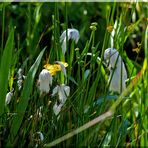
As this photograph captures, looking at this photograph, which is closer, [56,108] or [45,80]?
[45,80]

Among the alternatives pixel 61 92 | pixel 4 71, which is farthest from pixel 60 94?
pixel 4 71

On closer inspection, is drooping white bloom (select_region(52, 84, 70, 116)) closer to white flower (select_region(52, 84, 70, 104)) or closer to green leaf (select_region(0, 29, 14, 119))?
white flower (select_region(52, 84, 70, 104))

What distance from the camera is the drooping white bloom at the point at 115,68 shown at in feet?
4.28

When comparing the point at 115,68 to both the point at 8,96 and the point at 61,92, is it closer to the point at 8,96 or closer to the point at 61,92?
the point at 61,92

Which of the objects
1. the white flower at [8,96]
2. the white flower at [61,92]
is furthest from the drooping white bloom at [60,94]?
the white flower at [8,96]

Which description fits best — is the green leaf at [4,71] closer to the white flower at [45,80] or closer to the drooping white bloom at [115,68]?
the white flower at [45,80]

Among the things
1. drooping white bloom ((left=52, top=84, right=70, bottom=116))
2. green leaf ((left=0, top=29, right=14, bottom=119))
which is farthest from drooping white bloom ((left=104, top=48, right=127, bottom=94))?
green leaf ((left=0, top=29, right=14, bottom=119))

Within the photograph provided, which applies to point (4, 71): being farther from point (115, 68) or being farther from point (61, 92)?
→ point (115, 68)

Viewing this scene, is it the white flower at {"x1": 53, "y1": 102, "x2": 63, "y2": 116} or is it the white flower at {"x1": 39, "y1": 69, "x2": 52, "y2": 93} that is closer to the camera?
the white flower at {"x1": 39, "y1": 69, "x2": 52, "y2": 93}

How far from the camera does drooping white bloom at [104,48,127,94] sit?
4.28 ft

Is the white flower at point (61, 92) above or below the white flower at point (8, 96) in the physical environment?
above

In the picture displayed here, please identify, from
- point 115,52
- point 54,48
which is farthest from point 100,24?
point 115,52

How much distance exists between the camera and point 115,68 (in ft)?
4.31

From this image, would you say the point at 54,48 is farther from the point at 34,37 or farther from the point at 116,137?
the point at 34,37
